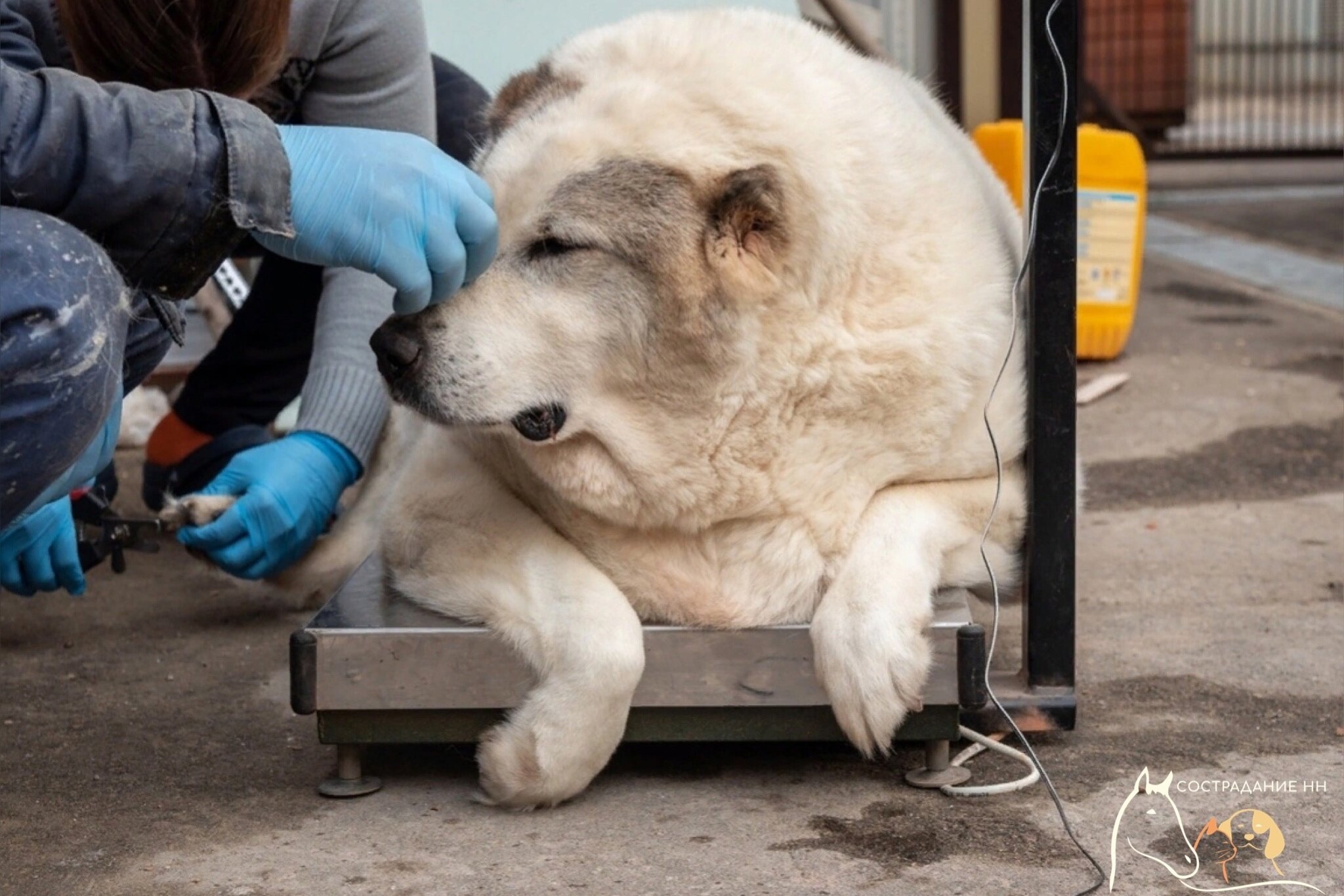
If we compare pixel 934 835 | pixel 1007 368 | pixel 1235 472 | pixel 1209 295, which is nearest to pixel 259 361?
pixel 1007 368

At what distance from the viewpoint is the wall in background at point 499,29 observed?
424cm

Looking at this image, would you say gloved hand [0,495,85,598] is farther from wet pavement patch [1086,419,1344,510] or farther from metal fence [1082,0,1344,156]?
metal fence [1082,0,1344,156]

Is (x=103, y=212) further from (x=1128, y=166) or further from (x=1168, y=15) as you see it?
(x=1168, y=15)

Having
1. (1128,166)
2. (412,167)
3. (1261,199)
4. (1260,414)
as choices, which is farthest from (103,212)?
(1261,199)

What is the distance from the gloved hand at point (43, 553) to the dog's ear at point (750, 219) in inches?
46.3

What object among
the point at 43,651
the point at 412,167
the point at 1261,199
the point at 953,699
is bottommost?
the point at 1261,199

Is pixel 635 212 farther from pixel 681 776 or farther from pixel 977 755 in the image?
pixel 977 755

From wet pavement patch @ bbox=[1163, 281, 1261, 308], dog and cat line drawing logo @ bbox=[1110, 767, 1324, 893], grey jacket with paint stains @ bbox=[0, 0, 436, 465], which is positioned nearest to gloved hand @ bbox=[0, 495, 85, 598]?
grey jacket with paint stains @ bbox=[0, 0, 436, 465]

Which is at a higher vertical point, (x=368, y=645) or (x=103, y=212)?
(x=103, y=212)

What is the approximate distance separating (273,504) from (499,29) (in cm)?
205

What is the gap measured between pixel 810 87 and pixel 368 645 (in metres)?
1.01

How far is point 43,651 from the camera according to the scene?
113 inches

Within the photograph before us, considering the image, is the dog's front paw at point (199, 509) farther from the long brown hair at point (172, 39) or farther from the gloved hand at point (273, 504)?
the long brown hair at point (172, 39)

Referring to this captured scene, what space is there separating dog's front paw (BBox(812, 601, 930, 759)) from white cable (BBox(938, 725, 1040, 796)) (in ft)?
0.45
